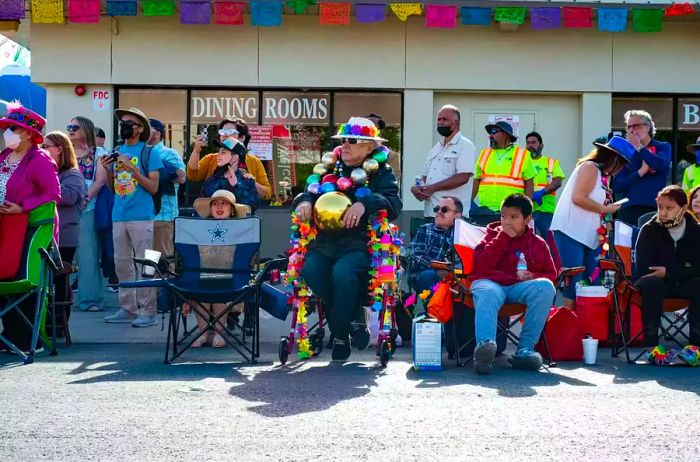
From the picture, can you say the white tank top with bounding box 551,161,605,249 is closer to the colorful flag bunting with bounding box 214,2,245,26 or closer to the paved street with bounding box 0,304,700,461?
the paved street with bounding box 0,304,700,461

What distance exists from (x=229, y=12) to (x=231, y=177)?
19.2ft

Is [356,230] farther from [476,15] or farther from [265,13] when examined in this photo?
[476,15]

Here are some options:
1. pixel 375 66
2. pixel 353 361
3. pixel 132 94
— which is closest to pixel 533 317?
pixel 353 361

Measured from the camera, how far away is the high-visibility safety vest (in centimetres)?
1075

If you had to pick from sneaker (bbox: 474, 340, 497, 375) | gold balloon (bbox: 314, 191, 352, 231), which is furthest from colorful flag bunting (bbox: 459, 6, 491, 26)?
sneaker (bbox: 474, 340, 497, 375)

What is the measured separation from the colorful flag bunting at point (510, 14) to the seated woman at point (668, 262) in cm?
692

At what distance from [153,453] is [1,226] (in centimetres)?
407

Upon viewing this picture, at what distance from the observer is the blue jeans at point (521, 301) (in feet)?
25.3

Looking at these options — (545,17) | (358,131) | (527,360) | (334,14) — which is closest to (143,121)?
(358,131)

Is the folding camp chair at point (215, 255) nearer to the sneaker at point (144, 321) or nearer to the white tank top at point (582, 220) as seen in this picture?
the sneaker at point (144, 321)

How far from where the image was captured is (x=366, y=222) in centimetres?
819

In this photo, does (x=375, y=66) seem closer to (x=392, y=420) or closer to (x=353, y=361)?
(x=353, y=361)

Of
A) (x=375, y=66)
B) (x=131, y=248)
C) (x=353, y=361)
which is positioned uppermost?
(x=375, y=66)

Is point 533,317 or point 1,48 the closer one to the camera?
point 533,317
